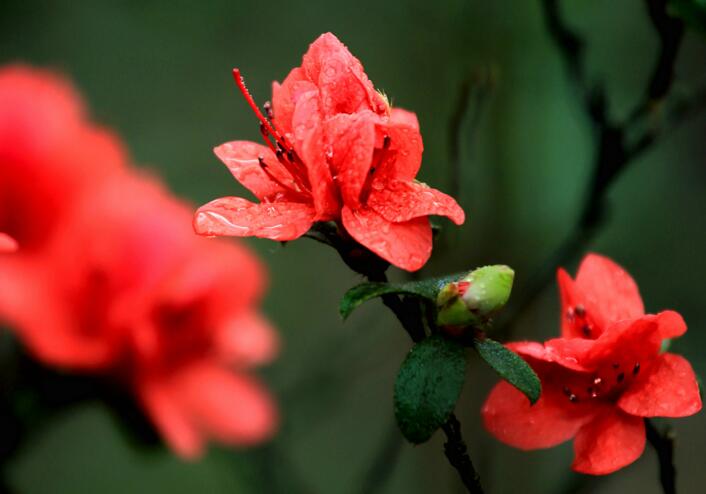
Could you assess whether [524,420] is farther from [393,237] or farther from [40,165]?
[40,165]

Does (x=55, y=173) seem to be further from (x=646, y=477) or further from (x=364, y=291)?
(x=646, y=477)

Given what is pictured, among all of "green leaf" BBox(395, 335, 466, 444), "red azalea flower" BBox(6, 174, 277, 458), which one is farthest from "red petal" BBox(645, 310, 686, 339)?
"red azalea flower" BBox(6, 174, 277, 458)

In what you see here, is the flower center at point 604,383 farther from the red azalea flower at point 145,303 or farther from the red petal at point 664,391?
the red azalea flower at point 145,303

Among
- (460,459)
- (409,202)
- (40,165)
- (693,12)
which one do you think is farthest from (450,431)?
(40,165)

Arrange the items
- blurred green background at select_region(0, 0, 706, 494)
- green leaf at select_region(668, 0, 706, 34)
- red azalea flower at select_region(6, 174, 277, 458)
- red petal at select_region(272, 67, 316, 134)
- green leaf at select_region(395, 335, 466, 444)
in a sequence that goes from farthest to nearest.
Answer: blurred green background at select_region(0, 0, 706, 494), red azalea flower at select_region(6, 174, 277, 458), green leaf at select_region(668, 0, 706, 34), red petal at select_region(272, 67, 316, 134), green leaf at select_region(395, 335, 466, 444)

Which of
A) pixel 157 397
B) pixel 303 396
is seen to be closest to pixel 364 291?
pixel 157 397

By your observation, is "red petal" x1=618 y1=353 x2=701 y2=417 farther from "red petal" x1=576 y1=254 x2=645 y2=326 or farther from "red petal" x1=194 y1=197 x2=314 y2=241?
"red petal" x1=194 y1=197 x2=314 y2=241
